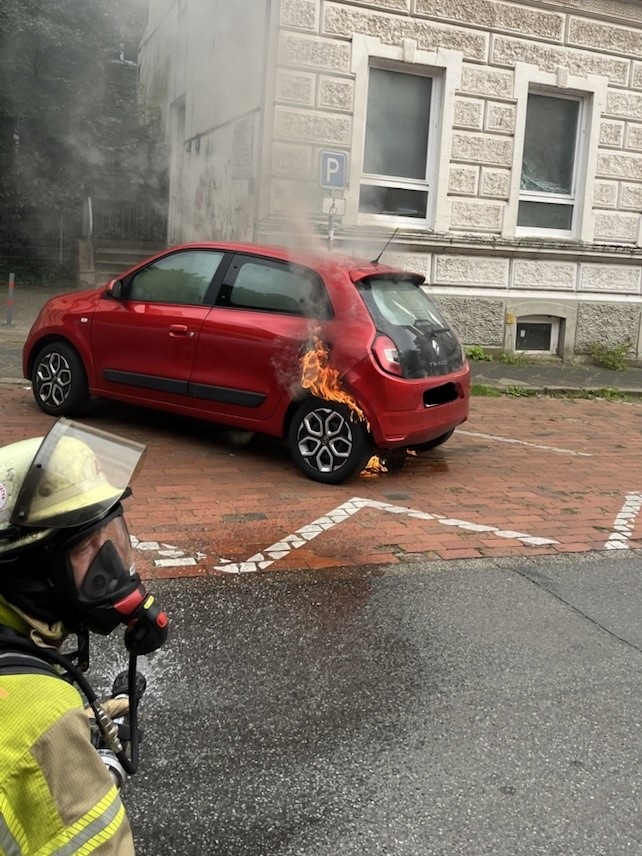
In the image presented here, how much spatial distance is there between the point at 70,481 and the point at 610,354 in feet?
40.6

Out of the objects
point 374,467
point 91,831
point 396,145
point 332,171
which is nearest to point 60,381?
point 374,467

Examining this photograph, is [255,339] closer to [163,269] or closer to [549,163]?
[163,269]

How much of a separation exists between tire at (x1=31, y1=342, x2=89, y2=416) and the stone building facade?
11.3ft

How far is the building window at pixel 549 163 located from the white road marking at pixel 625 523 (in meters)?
7.35

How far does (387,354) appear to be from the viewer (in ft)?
19.4

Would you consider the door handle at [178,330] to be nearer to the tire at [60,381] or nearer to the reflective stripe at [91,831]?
the tire at [60,381]

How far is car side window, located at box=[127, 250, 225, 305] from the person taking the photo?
262 inches

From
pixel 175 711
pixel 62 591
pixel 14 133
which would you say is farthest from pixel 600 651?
pixel 14 133

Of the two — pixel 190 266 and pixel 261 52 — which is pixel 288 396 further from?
pixel 261 52

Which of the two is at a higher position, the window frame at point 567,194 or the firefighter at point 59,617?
the window frame at point 567,194

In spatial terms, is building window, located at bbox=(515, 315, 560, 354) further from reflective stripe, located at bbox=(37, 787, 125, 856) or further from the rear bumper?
reflective stripe, located at bbox=(37, 787, 125, 856)

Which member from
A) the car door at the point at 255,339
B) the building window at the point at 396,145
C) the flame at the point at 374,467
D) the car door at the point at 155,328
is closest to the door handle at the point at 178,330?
the car door at the point at 155,328

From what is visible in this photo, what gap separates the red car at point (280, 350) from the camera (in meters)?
5.95

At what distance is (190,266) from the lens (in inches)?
266
